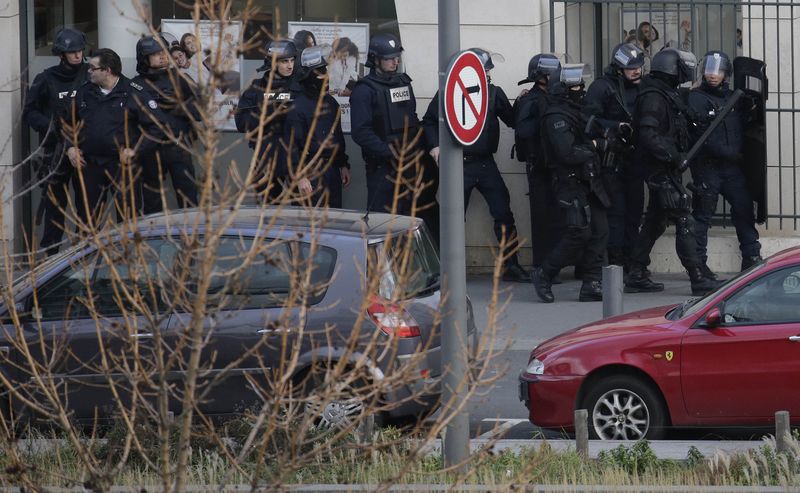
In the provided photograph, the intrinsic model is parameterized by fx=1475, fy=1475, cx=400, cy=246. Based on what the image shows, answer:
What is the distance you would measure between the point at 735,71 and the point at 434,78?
2931 millimetres

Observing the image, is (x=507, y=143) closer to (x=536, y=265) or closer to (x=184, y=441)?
(x=536, y=265)

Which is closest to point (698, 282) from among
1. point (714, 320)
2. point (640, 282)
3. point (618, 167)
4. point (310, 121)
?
point (640, 282)

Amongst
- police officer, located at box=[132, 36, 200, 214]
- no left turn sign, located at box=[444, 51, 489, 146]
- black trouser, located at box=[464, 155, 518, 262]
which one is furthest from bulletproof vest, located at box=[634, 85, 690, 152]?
no left turn sign, located at box=[444, 51, 489, 146]

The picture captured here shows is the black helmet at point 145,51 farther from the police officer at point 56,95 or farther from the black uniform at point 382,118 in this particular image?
the black uniform at point 382,118

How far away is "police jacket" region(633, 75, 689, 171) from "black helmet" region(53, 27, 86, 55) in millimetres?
5254

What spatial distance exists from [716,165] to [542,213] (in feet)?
5.66

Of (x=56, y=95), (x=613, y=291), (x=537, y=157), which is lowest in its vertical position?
(x=613, y=291)

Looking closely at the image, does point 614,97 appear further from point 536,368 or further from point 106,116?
point 536,368

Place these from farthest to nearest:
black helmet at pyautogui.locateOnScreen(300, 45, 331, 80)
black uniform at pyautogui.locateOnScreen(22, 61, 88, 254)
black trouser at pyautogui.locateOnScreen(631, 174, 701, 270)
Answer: black uniform at pyautogui.locateOnScreen(22, 61, 88, 254)
black helmet at pyautogui.locateOnScreen(300, 45, 331, 80)
black trouser at pyautogui.locateOnScreen(631, 174, 701, 270)

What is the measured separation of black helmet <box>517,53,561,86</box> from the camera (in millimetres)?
13558

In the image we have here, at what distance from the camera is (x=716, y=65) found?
13.6 meters

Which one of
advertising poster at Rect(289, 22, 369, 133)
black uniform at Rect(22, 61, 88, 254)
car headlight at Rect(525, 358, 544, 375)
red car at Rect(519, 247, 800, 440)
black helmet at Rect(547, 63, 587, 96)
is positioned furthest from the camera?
advertising poster at Rect(289, 22, 369, 133)

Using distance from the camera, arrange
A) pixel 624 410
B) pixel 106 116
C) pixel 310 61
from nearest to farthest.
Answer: pixel 624 410
pixel 106 116
pixel 310 61

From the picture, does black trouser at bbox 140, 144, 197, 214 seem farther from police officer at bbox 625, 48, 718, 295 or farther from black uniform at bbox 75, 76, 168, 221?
police officer at bbox 625, 48, 718, 295
